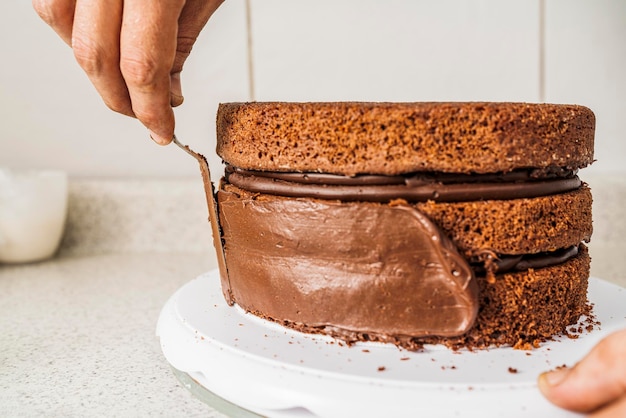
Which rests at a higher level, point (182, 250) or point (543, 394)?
point (543, 394)

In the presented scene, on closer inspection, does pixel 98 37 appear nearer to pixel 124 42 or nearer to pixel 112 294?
pixel 124 42

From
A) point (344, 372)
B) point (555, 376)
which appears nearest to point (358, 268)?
point (344, 372)

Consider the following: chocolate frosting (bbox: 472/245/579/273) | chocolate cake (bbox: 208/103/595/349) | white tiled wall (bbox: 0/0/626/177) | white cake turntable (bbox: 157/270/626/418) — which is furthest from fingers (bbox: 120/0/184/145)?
white tiled wall (bbox: 0/0/626/177)

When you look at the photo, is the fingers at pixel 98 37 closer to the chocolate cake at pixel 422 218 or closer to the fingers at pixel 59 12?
the fingers at pixel 59 12

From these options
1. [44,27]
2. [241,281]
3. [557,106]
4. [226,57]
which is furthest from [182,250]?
[557,106]

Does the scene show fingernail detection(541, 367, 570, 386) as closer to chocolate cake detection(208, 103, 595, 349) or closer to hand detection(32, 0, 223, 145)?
chocolate cake detection(208, 103, 595, 349)

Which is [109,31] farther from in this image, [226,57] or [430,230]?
[226,57]
